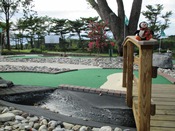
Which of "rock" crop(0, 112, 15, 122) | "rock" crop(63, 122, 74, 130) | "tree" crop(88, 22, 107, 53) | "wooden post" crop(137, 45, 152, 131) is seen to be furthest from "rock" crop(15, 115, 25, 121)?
"tree" crop(88, 22, 107, 53)

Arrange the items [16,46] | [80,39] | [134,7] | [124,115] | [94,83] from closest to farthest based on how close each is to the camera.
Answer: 1. [124,115]
2. [94,83]
3. [134,7]
4. [80,39]
5. [16,46]

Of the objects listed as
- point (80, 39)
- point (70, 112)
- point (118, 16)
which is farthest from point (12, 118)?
point (80, 39)

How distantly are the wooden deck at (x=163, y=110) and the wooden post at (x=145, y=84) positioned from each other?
0.20 meters

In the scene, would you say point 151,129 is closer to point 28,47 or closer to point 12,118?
point 12,118

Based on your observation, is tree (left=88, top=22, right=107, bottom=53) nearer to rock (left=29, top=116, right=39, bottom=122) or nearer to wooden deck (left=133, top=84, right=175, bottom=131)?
wooden deck (left=133, top=84, right=175, bottom=131)

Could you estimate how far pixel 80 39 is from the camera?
19.7m

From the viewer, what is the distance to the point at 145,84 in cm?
188

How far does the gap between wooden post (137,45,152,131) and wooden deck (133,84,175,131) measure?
0.20 meters

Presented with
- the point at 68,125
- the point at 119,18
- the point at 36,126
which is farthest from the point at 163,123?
the point at 119,18

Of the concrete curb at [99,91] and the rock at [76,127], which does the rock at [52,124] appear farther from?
the concrete curb at [99,91]

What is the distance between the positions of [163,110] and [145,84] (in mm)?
866

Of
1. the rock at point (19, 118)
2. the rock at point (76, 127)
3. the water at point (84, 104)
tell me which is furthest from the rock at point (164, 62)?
the rock at point (19, 118)

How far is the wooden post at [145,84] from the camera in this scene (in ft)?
5.98

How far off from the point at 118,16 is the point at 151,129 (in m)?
9.77
